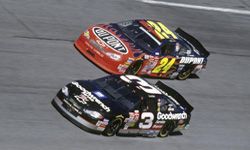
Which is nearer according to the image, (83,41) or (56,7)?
(83,41)

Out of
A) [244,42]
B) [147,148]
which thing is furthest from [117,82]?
[244,42]

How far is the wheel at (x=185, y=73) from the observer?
22812 mm

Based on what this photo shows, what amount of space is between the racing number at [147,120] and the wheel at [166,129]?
22.5 inches

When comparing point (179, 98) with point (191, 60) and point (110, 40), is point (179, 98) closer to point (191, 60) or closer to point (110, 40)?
point (110, 40)

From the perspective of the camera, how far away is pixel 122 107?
17312mm

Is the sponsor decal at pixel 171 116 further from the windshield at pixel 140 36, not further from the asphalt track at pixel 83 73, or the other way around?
the windshield at pixel 140 36

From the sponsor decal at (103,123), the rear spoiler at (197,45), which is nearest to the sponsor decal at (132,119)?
the sponsor decal at (103,123)

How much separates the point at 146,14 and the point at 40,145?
44.4 ft

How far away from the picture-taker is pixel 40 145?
16156 millimetres

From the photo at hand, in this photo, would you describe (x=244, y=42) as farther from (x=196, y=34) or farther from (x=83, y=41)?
(x=83, y=41)

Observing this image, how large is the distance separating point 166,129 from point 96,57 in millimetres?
4134

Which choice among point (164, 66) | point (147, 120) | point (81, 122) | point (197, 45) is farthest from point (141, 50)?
point (81, 122)

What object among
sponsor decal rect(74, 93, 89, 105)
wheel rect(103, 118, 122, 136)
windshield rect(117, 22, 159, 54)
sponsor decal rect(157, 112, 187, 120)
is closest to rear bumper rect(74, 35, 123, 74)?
windshield rect(117, 22, 159, 54)

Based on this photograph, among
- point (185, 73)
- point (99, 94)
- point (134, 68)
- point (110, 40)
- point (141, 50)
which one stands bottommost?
point (185, 73)
